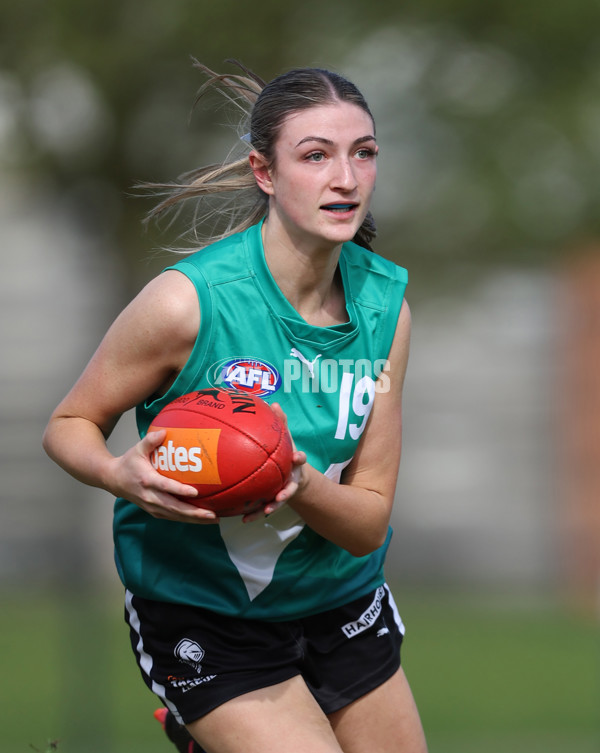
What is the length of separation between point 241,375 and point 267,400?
98 mm

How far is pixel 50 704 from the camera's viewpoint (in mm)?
8414

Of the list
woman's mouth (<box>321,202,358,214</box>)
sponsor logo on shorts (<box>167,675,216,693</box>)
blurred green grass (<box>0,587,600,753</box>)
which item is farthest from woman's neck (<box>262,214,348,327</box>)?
blurred green grass (<box>0,587,600,753</box>)

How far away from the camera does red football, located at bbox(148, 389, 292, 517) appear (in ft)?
8.59

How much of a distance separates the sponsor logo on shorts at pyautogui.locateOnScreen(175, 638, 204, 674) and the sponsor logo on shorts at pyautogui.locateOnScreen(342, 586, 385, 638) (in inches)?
18.0

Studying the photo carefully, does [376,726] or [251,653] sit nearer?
[251,653]

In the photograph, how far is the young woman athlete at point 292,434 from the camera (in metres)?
2.85

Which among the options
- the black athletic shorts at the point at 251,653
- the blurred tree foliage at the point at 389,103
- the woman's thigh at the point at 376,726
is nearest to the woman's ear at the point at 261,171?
the black athletic shorts at the point at 251,653

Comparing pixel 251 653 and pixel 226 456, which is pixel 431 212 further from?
pixel 226 456

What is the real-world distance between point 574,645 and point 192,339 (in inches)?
327

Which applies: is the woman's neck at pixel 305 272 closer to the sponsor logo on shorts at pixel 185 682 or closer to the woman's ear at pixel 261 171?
the woman's ear at pixel 261 171

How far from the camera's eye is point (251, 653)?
9.71 ft

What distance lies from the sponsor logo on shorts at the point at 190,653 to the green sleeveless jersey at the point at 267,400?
105mm

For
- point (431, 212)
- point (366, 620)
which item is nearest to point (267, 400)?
point (366, 620)

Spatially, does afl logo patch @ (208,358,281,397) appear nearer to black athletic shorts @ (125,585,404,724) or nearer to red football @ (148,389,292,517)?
red football @ (148,389,292,517)
